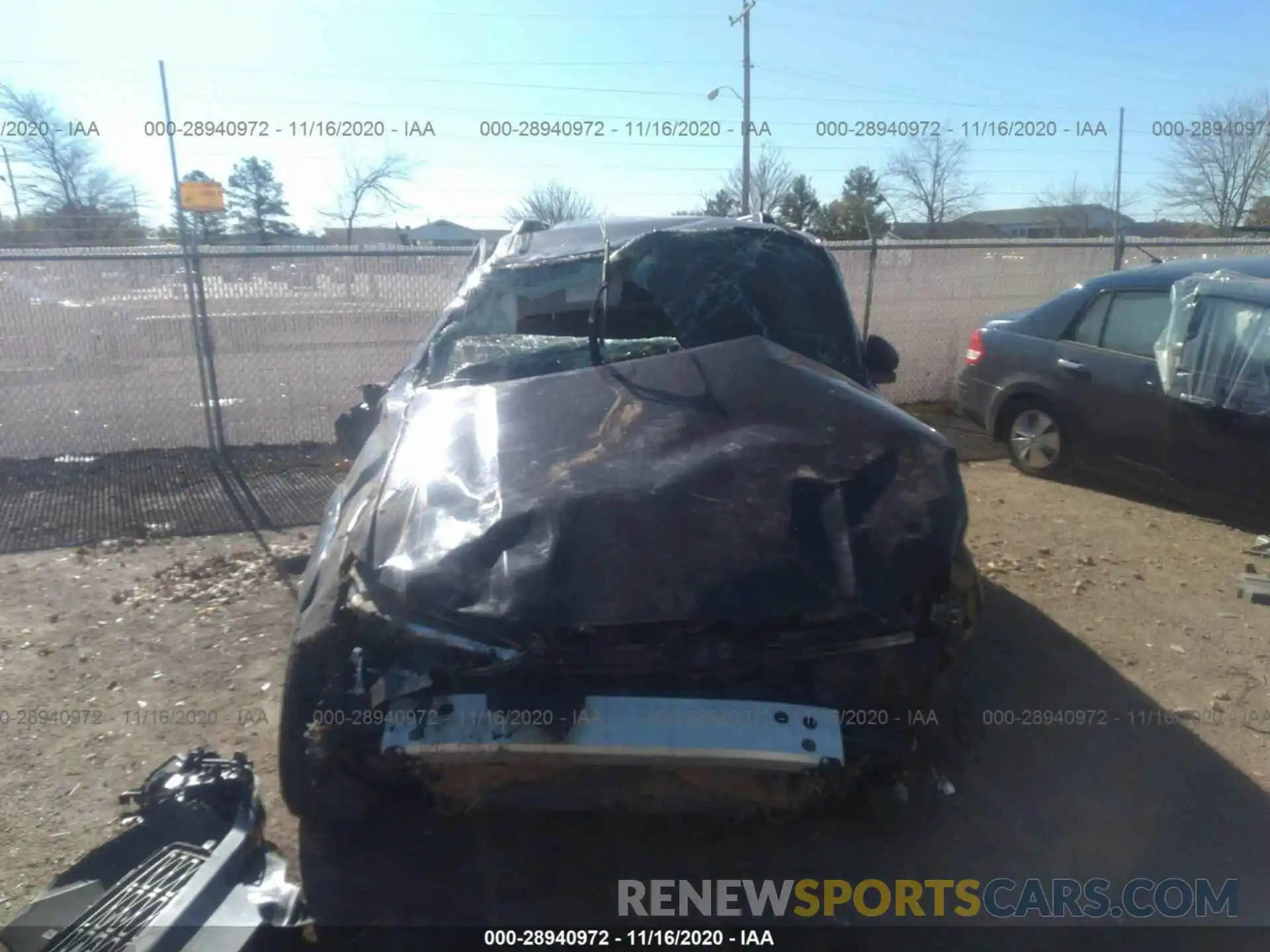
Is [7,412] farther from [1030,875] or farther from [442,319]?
[1030,875]

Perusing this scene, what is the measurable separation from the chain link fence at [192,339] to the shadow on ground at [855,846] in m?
5.67

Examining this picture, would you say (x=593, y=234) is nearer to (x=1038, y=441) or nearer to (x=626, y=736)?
(x=626, y=736)

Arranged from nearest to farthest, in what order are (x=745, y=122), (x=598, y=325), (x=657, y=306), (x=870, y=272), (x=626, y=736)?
(x=626, y=736)
(x=598, y=325)
(x=657, y=306)
(x=870, y=272)
(x=745, y=122)

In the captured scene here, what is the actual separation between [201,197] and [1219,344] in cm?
735

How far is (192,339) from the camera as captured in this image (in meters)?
7.83

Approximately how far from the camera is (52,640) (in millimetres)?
4578

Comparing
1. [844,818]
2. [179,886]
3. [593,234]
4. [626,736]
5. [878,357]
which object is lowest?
[844,818]

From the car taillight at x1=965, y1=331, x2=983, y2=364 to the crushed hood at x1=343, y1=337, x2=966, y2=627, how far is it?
4.76 meters

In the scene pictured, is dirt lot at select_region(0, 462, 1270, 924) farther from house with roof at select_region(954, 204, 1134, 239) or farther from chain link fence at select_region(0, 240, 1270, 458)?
house with roof at select_region(954, 204, 1134, 239)

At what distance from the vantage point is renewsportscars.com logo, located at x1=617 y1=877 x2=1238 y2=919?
288 centimetres

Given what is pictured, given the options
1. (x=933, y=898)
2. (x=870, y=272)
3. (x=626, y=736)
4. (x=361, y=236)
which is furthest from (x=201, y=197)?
(x=361, y=236)

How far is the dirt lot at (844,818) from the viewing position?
305 cm

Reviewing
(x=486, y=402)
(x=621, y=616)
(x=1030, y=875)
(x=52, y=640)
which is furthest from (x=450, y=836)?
(x=52, y=640)

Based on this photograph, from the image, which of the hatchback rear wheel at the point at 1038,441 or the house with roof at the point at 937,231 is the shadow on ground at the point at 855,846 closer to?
the hatchback rear wheel at the point at 1038,441
